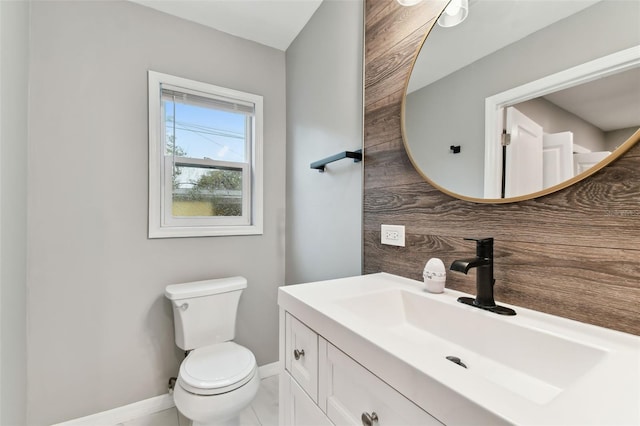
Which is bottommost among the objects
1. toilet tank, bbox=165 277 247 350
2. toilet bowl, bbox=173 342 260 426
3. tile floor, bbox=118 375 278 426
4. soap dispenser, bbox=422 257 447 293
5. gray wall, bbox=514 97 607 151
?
tile floor, bbox=118 375 278 426

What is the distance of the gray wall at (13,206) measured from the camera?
37.1 inches

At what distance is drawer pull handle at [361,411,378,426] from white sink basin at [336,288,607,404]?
158 millimetres

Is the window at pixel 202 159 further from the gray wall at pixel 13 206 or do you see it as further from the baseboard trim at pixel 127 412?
the baseboard trim at pixel 127 412

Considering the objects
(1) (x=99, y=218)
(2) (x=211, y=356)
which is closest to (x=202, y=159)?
(1) (x=99, y=218)

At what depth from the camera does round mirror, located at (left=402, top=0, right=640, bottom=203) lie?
0.64m

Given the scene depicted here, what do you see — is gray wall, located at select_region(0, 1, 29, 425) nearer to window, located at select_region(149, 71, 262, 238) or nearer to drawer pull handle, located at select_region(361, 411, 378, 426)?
window, located at select_region(149, 71, 262, 238)

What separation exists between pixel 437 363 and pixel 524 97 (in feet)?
2.40

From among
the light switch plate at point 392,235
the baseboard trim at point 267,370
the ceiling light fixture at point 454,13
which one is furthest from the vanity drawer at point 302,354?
the baseboard trim at point 267,370

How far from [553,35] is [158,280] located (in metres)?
2.08

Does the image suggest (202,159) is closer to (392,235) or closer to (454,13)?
(392,235)

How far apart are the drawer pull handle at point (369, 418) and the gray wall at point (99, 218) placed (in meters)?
1.55

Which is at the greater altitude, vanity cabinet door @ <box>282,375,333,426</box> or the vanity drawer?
the vanity drawer

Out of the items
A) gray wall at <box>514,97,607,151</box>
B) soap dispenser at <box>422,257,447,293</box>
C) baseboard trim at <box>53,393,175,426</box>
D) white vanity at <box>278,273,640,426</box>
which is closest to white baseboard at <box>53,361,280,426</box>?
baseboard trim at <box>53,393,175,426</box>

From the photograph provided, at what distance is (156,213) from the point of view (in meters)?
1.78
